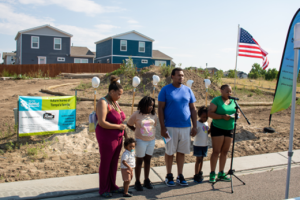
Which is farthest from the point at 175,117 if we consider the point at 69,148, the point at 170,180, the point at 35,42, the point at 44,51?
the point at 35,42

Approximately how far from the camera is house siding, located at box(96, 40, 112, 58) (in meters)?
37.9

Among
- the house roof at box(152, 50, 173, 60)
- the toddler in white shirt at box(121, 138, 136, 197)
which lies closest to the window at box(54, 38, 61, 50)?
the house roof at box(152, 50, 173, 60)

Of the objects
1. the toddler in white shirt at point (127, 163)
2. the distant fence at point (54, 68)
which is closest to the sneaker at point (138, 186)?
the toddler in white shirt at point (127, 163)

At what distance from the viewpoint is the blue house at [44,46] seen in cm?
3325

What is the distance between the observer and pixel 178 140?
15.4 ft

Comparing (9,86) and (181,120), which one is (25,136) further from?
(9,86)

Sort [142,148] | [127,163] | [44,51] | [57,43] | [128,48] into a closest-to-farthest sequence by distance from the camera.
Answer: [127,163], [142,148], [44,51], [57,43], [128,48]

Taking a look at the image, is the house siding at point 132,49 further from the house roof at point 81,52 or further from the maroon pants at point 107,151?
the maroon pants at point 107,151

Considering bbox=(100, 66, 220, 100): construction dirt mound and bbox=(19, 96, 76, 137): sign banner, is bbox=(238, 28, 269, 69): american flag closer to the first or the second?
bbox=(100, 66, 220, 100): construction dirt mound

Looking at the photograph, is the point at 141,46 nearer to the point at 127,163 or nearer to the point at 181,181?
the point at 181,181

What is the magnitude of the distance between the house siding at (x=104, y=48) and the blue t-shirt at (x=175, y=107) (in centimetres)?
3404

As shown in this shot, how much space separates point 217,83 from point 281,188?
14.2 meters

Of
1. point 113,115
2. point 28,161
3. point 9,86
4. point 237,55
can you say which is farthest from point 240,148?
point 9,86

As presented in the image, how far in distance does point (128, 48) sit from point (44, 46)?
11.4 metres
